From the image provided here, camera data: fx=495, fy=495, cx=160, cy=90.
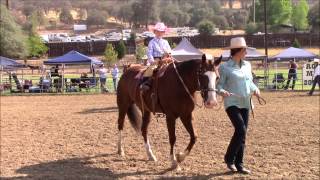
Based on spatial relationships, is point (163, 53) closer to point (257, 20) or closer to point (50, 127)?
point (50, 127)

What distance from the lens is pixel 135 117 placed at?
8.52 meters

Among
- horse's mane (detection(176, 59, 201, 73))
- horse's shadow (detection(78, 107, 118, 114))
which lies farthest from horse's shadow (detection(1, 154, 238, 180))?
horse's shadow (detection(78, 107, 118, 114))

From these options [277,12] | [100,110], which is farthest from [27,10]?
[100,110]

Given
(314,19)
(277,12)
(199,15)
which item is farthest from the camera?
(199,15)

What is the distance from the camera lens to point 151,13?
138875 mm

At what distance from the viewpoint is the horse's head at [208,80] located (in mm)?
6102

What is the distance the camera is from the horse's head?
610 centimetres

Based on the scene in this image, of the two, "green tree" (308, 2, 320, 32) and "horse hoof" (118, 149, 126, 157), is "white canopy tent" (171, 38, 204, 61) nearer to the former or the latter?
"horse hoof" (118, 149, 126, 157)

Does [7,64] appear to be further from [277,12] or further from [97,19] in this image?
[97,19]

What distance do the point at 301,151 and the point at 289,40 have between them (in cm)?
6698

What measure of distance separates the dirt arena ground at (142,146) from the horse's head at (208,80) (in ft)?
3.58

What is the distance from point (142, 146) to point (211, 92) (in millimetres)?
3076

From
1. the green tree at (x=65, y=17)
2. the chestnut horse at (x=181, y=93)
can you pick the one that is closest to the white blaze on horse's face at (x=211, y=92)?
the chestnut horse at (x=181, y=93)

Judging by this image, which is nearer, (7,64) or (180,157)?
(180,157)
